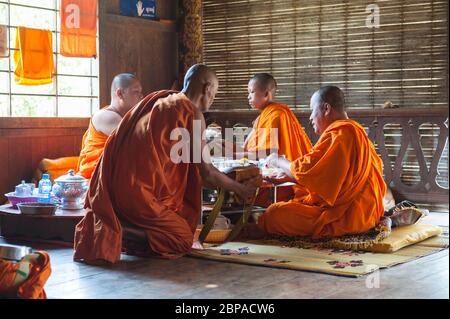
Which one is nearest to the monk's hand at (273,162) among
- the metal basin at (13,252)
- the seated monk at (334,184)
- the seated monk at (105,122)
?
the seated monk at (334,184)

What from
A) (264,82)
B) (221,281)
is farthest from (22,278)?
(264,82)

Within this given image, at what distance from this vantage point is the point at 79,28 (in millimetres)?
8438

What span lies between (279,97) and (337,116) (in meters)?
3.68

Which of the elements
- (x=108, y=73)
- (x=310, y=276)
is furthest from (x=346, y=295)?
(x=108, y=73)

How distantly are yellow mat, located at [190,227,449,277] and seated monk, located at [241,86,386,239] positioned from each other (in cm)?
29

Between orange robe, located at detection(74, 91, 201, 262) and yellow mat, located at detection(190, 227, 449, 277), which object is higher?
orange robe, located at detection(74, 91, 201, 262)

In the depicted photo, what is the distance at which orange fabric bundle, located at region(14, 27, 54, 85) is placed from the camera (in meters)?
7.75

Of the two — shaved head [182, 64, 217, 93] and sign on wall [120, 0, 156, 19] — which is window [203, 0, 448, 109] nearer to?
sign on wall [120, 0, 156, 19]

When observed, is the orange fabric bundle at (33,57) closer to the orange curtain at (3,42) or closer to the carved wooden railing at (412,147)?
the orange curtain at (3,42)

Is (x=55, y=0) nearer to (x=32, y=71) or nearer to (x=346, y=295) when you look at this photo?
(x=32, y=71)

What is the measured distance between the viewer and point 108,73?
890 cm

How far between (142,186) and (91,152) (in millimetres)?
1857

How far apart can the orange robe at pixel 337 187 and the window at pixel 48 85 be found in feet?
11.5

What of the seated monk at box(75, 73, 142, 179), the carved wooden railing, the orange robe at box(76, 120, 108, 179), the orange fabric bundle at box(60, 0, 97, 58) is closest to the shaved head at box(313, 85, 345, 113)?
the seated monk at box(75, 73, 142, 179)
